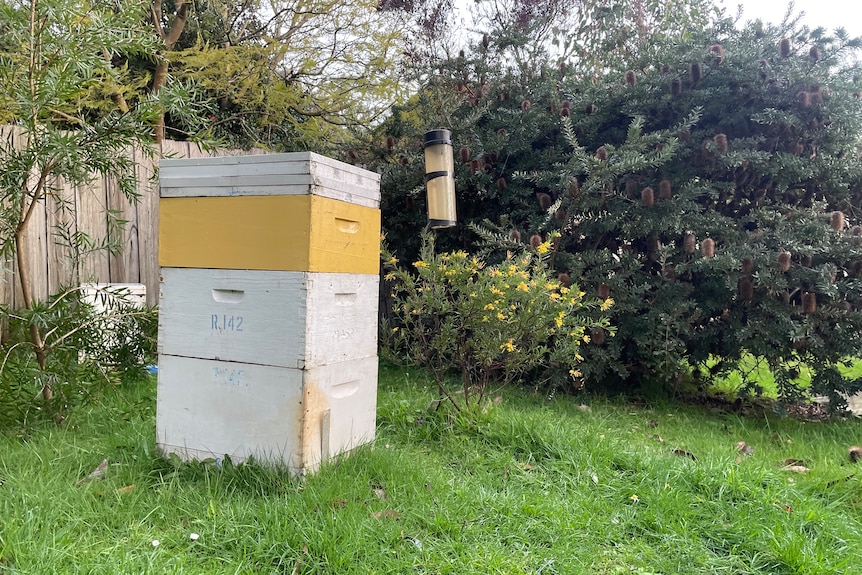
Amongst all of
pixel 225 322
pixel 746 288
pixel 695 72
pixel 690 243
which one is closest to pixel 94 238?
pixel 225 322

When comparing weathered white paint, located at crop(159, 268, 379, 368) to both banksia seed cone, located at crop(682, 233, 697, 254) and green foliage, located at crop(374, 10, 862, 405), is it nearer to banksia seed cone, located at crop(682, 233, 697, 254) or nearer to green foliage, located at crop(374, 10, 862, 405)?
green foliage, located at crop(374, 10, 862, 405)

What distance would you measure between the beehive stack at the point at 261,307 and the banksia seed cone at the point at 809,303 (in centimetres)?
307

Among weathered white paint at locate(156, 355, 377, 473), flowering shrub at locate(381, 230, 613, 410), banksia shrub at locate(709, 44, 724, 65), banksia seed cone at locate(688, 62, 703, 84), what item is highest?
banksia shrub at locate(709, 44, 724, 65)

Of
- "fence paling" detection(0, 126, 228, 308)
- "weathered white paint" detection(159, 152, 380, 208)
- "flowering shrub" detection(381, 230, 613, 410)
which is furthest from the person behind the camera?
"fence paling" detection(0, 126, 228, 308)

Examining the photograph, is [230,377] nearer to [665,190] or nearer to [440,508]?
[440,508]

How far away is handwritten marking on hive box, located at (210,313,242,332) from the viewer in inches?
96.0

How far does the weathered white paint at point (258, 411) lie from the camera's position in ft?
7.73

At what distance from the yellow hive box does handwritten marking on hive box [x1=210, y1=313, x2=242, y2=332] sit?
212 millimetres

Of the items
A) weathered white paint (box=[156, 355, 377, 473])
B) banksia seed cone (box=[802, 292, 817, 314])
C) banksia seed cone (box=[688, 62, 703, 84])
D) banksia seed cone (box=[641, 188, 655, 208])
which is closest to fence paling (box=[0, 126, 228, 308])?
weathered white paint (box=[156, 355, 377, 473])

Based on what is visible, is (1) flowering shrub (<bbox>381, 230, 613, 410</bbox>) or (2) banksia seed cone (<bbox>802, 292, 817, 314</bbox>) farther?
(2) banksia seed cone (<bbox>802, 292, 817, 314</bbox>)

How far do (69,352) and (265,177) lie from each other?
5.67 ft

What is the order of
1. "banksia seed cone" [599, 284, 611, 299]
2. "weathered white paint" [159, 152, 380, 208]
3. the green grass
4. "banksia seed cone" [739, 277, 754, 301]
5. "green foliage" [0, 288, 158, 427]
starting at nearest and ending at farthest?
the green grass
"weathered white paint" [159, 152, 380, 208]
"green foliage" [0, 288, 158, 427]
"banksia seed cone" [739, 277, 754, 301]
"banksia seed cone" [599, 284, 611, 299]

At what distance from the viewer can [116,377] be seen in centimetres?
318

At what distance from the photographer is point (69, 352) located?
318 cm
